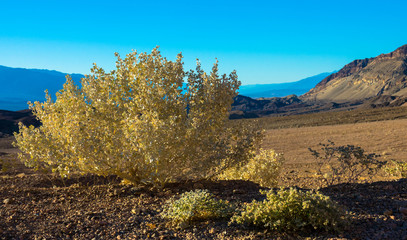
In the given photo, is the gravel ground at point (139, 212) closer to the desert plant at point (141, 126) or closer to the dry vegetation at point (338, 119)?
the desert plant at point (141, 126)

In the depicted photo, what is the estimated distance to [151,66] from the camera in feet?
24.0

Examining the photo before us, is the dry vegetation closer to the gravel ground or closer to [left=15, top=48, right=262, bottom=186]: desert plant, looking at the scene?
[left=15, top=48, right=262, bottom=186]: desert plant

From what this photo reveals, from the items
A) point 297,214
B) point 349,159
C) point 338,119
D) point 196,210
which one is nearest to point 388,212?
point 297,214

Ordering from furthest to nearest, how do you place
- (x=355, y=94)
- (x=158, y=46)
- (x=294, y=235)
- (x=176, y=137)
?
(x=355, y=94) → (x=158, y=46) → (x=176, y=137) → (x=294, y=235)

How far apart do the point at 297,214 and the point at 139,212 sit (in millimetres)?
2684

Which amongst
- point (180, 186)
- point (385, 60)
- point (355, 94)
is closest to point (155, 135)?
point (180, 186)

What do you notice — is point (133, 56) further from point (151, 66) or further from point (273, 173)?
point (273, 173)

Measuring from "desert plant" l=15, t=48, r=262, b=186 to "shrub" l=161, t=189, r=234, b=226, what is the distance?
128 centimetres

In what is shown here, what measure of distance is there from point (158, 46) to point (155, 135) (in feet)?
8.15

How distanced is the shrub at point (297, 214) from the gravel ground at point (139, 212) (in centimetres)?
13

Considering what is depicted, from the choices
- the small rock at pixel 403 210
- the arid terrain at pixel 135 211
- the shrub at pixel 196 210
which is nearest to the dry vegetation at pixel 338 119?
the arid terrain at pixel 135 211

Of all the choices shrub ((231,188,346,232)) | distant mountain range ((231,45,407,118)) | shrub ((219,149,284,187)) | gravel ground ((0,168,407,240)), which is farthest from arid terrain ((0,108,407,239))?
distant mountain range ((231,45,407,118))

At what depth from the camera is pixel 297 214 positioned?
174 inches

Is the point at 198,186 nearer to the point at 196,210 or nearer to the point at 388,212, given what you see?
the point at 196,210
